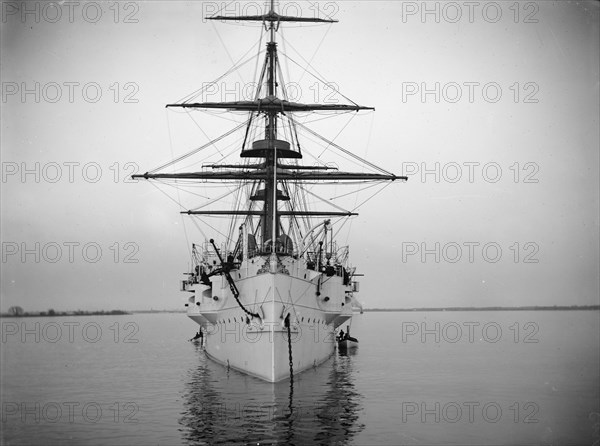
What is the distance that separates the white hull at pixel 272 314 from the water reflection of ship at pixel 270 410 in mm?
763

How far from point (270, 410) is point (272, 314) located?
208 inches

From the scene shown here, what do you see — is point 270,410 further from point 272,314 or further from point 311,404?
point 272,314

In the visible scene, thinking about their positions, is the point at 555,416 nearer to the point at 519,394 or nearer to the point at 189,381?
the point at 519,394

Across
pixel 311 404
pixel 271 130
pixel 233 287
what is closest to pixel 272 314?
pixel 233 287

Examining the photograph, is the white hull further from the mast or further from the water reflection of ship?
the mast

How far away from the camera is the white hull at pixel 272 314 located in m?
24.8

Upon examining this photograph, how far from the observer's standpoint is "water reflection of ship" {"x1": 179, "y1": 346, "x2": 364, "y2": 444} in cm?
1680

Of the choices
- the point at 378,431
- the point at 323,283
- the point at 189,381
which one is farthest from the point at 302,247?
the point at 378,431

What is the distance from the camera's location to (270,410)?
1986 cm

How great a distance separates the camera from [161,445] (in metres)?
16.1

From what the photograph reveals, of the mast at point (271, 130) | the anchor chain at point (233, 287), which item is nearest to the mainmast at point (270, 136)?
the mast at point (271, 130)

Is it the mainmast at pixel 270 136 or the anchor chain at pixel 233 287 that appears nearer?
the anchor chain at pixel 233 287

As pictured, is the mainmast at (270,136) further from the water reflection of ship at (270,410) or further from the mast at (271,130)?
the water reflection of ship at (270,410)

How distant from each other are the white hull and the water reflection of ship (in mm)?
763
